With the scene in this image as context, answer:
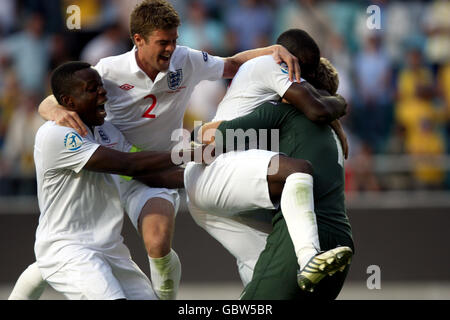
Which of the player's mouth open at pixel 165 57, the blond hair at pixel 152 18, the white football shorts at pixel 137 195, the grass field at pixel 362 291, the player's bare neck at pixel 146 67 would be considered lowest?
the grass field at pixel 362 291

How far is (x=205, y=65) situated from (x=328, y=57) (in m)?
4.64

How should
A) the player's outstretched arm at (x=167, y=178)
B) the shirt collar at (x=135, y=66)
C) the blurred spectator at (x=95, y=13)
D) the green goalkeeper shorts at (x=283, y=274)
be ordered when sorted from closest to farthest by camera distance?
the green goalkeeper shorts at (x=283, y=274) → the shirt collar at (x=135, y=66) → the player's outstretched arm at (x=167, y=178) → the blurred spectator at (x=95, y=13)

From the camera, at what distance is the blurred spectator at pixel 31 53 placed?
10.1 m

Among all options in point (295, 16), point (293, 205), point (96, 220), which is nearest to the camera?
point (293, 205)

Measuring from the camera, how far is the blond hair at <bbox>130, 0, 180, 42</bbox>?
518cm

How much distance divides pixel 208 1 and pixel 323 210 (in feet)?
21.8

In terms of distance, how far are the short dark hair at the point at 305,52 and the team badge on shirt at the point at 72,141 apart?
140cm

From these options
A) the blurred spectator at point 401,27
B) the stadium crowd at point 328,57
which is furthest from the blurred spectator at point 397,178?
the blurred spectator at point 401,27


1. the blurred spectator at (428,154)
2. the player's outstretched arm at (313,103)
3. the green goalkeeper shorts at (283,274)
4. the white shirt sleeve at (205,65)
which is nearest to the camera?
the green goalkeeper shorts at (283,274)

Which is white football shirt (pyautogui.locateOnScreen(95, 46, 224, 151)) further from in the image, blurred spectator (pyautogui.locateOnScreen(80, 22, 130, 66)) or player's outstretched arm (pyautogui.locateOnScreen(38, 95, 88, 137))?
blurred spectator (pyautogui.locateOnScreen(80, 22, 130, 66))

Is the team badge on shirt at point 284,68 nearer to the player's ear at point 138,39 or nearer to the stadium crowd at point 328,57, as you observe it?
the player's ear at point 138,39

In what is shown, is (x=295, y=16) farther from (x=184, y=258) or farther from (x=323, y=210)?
(x=323, y=210)

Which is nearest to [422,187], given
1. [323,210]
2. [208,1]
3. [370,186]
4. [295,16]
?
[370,186]
